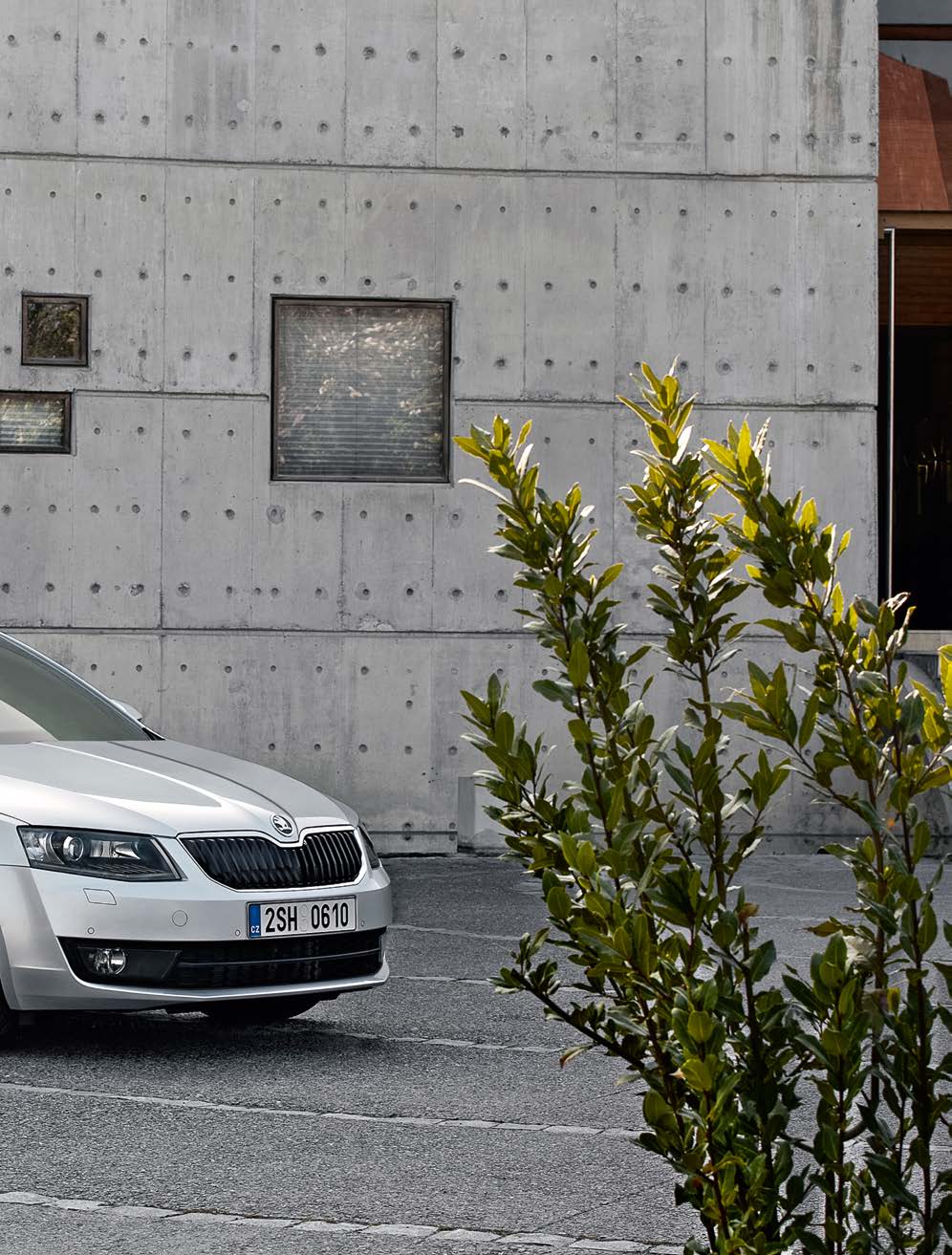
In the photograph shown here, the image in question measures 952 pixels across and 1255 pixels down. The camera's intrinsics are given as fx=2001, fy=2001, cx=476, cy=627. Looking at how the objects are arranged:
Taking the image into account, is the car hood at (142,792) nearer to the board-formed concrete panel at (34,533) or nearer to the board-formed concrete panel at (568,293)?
the board-formed concrete panel at (34,533)

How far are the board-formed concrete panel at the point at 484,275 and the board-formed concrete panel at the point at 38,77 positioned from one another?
8.14 feet

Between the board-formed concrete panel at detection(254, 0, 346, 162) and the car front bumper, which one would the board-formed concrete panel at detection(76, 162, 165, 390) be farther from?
the car front bumper

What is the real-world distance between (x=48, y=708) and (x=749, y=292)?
712cm

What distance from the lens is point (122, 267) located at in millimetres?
13031

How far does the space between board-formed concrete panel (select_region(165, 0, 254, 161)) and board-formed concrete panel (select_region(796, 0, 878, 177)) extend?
3697mm

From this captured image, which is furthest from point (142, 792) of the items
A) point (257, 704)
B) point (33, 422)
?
point (33, 422)

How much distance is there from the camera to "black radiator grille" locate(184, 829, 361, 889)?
648cm

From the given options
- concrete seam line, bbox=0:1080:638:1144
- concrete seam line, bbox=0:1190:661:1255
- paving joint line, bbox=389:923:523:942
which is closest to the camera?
concrete seam line, bbox=0:1190:661:1255

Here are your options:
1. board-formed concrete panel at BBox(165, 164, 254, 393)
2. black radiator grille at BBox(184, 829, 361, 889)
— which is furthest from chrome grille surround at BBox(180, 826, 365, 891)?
board-formed concrete panel at BBox(165, 164, 254, 393)

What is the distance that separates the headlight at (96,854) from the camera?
20.9 feet

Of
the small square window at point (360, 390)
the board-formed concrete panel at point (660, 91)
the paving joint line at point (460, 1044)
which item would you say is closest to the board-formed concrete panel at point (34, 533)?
the small square window at point (360, 390)

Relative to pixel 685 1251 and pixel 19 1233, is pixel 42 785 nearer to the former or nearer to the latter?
pixel 19 1233

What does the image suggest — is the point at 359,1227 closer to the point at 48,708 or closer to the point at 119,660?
the point at 48,708

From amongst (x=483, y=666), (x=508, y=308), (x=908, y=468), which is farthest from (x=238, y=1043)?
(x=908, y=468)
